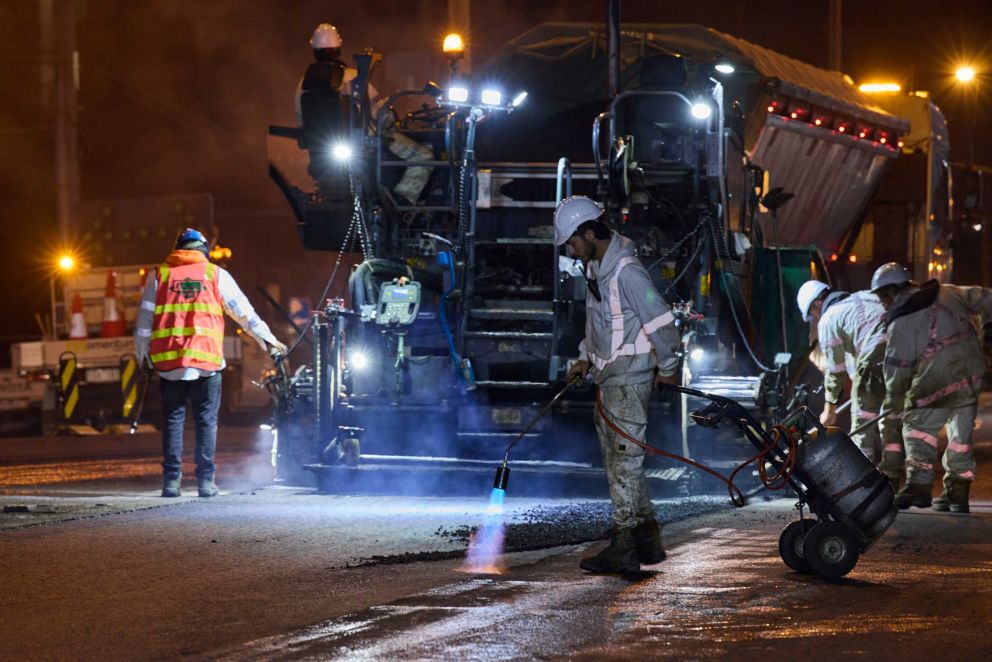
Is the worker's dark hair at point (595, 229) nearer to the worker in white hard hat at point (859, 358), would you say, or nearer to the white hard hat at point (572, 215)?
the white hard hat at point (572, 215)

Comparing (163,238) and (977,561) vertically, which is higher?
(163,238)

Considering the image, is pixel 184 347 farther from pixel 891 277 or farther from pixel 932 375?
pixel 932 375

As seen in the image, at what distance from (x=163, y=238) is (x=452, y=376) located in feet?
39.1

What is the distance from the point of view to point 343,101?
10.6m

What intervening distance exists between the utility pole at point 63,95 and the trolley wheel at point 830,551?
18871 millimetres

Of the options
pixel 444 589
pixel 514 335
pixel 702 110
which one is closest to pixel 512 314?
pixel 514 335

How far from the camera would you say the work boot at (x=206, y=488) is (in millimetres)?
9523

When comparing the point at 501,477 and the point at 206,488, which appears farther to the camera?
the point at 206,488

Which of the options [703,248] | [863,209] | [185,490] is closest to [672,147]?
[703,248]

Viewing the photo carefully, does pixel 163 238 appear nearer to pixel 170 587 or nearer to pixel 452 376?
pixel 452 376

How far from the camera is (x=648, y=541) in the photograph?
21.3ft

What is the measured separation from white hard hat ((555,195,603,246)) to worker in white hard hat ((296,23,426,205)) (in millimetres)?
4173

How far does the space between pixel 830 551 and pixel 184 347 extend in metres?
4.83

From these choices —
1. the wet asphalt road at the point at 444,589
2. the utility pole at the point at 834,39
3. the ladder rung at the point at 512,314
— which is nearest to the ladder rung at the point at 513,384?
the ladder rung at the point at 512,314
